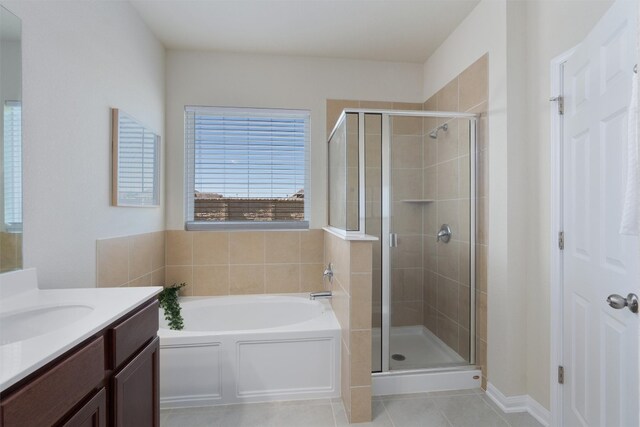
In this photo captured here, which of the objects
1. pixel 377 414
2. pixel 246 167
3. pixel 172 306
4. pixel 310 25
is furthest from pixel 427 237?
pixel 172 306

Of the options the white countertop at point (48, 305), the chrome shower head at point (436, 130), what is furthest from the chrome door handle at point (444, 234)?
the white countertop at point (48, 305)

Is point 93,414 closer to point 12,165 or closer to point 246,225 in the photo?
point 12,165

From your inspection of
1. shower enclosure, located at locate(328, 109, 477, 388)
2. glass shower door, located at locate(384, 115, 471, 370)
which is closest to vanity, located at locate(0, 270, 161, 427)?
shower enclosure, located at locate(328, 109, 477, 388)

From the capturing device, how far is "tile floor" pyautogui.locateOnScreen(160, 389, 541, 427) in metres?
1.79

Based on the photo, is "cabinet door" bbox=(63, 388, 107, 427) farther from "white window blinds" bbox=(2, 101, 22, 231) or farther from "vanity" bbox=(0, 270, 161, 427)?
"white window blinds" bbox=(2, 101, 22, 231)

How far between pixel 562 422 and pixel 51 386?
213cm

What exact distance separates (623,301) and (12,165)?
7.45 ft

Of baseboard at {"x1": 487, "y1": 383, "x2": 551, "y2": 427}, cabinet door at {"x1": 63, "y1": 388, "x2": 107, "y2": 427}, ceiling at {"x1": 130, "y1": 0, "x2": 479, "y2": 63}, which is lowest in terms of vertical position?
baseboard at {"x1": 487, "y1": 383, "x2": 551, "y2": 427}

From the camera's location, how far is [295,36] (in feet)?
8.37

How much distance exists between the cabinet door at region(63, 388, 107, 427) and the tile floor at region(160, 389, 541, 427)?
1.01 meters

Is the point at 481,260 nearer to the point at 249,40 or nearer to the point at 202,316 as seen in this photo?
the point at 202,316

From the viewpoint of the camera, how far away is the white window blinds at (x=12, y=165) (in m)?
1.16

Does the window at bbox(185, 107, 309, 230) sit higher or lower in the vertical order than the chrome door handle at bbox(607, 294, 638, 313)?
higher

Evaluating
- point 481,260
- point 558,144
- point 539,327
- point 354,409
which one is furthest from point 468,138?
point 354,409
